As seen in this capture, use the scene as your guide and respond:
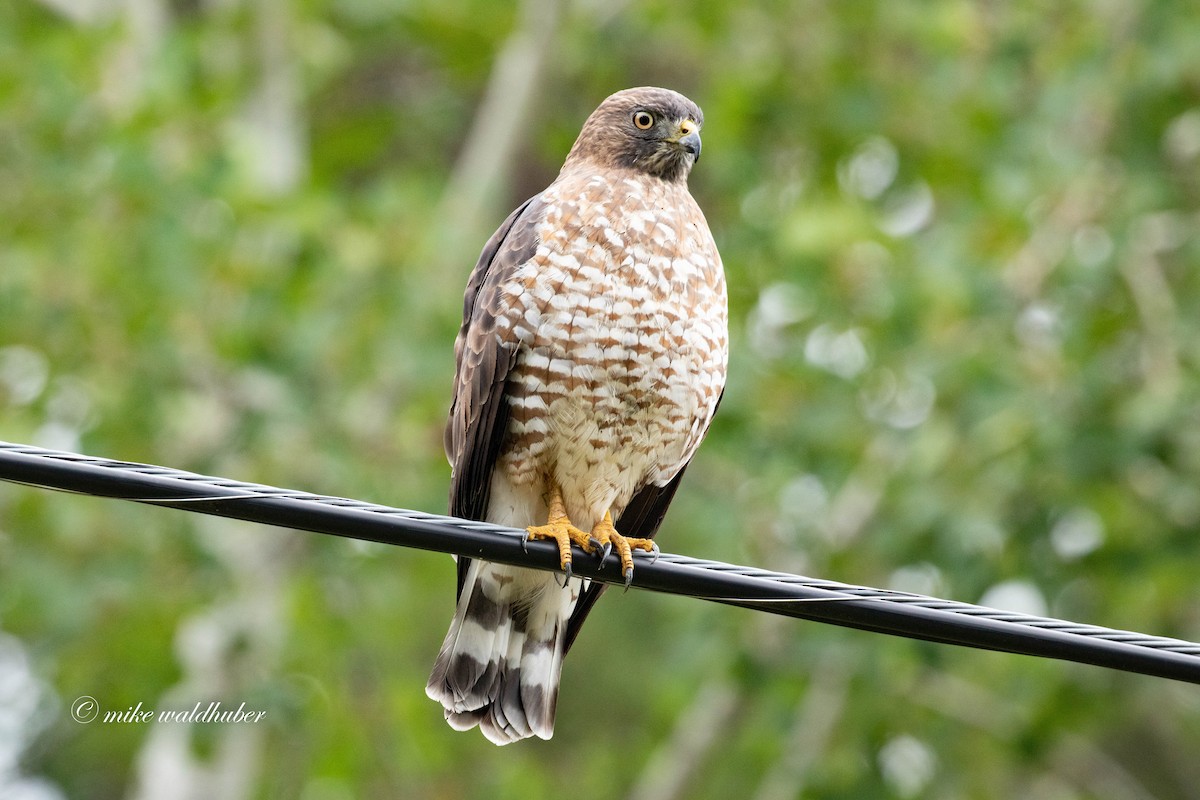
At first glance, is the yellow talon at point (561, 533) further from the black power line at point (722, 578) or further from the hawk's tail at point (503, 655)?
the black power line at point (722, 578)

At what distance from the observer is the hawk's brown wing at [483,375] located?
13.7 feet

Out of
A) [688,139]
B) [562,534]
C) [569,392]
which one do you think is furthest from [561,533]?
[688,139]

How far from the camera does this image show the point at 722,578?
10.1 feet

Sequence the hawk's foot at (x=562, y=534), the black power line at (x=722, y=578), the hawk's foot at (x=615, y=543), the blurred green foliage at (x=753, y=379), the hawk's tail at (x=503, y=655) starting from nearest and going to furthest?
the black power line at (x=722, y=578) → the hawk's foot at (x=562, y=534) → the hawk's foot at (x=615, y=543) → the hawk's tail at (x=503, y=655) → the blurred green foliage at (x=753, y=379)

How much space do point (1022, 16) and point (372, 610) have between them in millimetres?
4678

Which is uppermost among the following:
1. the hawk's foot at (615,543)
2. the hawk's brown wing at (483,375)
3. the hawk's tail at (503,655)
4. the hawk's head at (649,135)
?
the hawk's head at (649,135)

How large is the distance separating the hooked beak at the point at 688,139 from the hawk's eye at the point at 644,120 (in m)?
0.10

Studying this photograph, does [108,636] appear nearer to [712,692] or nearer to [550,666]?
[550,666]

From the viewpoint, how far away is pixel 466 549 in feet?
10.3

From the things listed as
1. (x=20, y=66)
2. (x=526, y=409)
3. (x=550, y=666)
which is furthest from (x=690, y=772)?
(x=20, y=66)

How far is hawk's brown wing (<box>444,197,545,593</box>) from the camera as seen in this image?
4176 mm

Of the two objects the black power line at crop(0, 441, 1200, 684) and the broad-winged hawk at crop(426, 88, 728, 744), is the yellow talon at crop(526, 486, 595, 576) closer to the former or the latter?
the broad-winged hawk at crop(426, 88, 728, 744)

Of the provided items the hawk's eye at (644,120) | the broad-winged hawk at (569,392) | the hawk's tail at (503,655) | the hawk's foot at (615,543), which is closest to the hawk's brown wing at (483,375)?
the broad-winged hawk at (569,392)

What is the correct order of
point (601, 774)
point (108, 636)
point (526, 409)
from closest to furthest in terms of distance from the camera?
point (526, 409) < point (108, 636) < point (601, 774)
